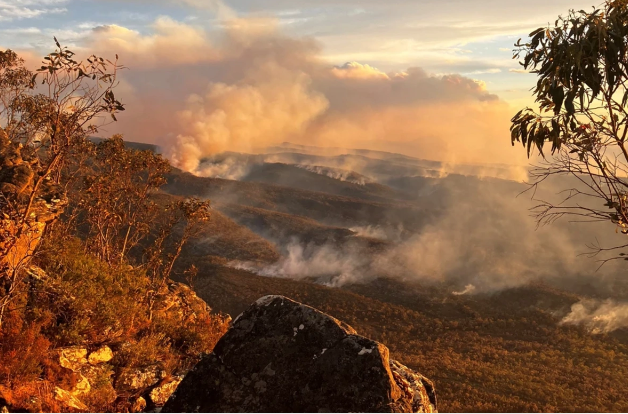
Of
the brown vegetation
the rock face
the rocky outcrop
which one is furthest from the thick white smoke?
the rock face

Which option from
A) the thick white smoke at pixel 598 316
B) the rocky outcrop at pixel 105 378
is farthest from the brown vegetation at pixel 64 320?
the thick white smoke at pixel 598 316

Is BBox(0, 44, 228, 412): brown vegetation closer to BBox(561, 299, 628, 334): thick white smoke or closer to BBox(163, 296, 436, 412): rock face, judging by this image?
BBox(163, 296, 436, 412): rock face

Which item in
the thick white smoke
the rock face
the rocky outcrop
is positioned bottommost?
the thick white smoke

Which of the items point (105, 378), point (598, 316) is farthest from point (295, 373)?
point (598, 316)

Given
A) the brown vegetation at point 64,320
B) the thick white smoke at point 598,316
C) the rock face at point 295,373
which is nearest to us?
the rock face at point 295,373

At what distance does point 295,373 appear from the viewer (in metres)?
5.39

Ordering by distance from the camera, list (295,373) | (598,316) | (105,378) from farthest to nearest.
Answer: (598,316)
(105,378)
(295,373)

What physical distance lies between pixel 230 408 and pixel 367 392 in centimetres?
160

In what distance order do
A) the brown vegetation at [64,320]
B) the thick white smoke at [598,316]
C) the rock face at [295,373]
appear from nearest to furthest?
the rock face at [295,373], the brown vegetation at [64,320], the thick white smoke at [598,316]

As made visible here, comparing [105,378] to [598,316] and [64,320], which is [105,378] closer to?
[64,320]

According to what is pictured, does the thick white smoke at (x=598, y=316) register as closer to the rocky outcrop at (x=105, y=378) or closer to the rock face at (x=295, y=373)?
the rocky outcrop at (x=105, y=378)

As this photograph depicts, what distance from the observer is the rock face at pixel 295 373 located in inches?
201

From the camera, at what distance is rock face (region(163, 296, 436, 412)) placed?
5.12 m

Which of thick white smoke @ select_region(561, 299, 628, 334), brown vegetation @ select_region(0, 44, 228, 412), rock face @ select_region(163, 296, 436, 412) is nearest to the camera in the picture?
rock face @ select_region(163, 296, 436, 412)
